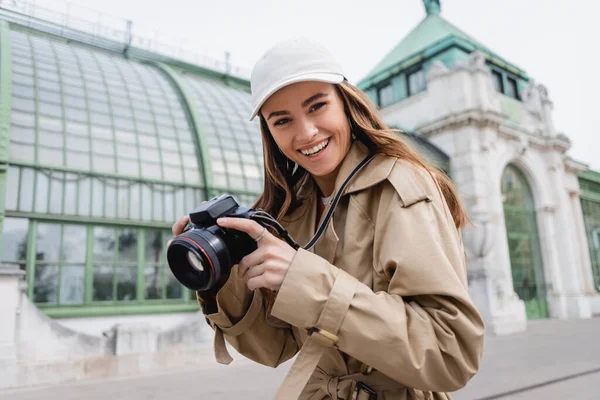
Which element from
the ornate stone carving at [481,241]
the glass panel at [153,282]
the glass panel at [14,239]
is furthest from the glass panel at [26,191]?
the ornate stone carving at [481,241]

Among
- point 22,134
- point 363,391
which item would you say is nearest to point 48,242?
point 22,134

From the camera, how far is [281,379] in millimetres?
6270

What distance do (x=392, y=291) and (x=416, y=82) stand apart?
18.2 m

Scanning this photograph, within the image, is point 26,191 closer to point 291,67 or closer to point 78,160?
point 78,160

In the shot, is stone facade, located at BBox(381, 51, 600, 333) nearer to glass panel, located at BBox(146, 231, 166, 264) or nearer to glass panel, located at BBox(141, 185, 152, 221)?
glass panel, located at BBox(146, 231, 166, 264)

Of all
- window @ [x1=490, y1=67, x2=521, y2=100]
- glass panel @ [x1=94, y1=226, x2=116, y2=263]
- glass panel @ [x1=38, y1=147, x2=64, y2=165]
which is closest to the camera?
glass panel @ [x1=38, y1=147, x2=64, y2=165]

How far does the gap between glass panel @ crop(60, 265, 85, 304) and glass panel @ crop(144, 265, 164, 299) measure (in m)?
1.20

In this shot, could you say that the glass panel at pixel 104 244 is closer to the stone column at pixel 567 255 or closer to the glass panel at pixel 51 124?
the glass panel at pixel 51 124

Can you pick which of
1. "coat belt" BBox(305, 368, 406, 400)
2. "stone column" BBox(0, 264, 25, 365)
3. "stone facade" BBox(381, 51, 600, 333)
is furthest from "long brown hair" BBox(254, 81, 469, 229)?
"stone facade" BBox(381, 51, 600, 333)

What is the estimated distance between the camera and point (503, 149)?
16.0 m

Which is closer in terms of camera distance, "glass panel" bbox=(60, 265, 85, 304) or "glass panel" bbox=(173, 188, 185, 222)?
"glass panel" bbox=(60, 265, 85, 304)

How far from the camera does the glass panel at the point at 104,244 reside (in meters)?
8.27

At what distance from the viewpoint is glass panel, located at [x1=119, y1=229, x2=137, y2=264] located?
28.2ft

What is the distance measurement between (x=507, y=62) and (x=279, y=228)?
67.2 feet
